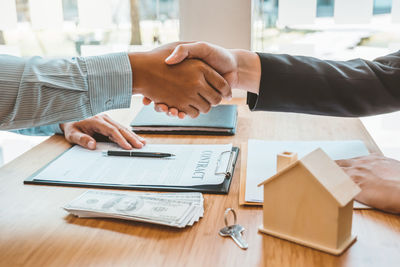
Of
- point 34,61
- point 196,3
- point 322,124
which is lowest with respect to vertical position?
point 322,124

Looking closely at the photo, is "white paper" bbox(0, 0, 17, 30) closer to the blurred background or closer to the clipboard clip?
the blurred background

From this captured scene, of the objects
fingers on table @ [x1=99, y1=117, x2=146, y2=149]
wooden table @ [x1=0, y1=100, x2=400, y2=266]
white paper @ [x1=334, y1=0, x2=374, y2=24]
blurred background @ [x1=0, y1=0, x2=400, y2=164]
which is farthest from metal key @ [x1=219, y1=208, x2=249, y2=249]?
white paper @ [x1=334, y1=0, x2=374, y2=24]

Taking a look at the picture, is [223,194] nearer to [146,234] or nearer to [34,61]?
[146,234]

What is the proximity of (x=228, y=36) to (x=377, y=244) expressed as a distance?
136cm

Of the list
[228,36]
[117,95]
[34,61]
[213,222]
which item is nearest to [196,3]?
[228,36]

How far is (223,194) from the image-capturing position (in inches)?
35.6

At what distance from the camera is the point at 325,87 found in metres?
1.21

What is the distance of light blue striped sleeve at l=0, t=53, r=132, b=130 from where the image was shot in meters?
1.03

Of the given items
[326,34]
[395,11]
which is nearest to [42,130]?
[326,34]

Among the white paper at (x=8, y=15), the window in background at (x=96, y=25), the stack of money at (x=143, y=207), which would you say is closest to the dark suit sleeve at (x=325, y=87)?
the stack of money at (x=143, y=207)

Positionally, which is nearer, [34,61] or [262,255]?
[262,255]

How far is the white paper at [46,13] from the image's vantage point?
206 centimetres

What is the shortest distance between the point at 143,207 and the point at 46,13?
1.61 metres

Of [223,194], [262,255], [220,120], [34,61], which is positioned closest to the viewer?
[262,255]
